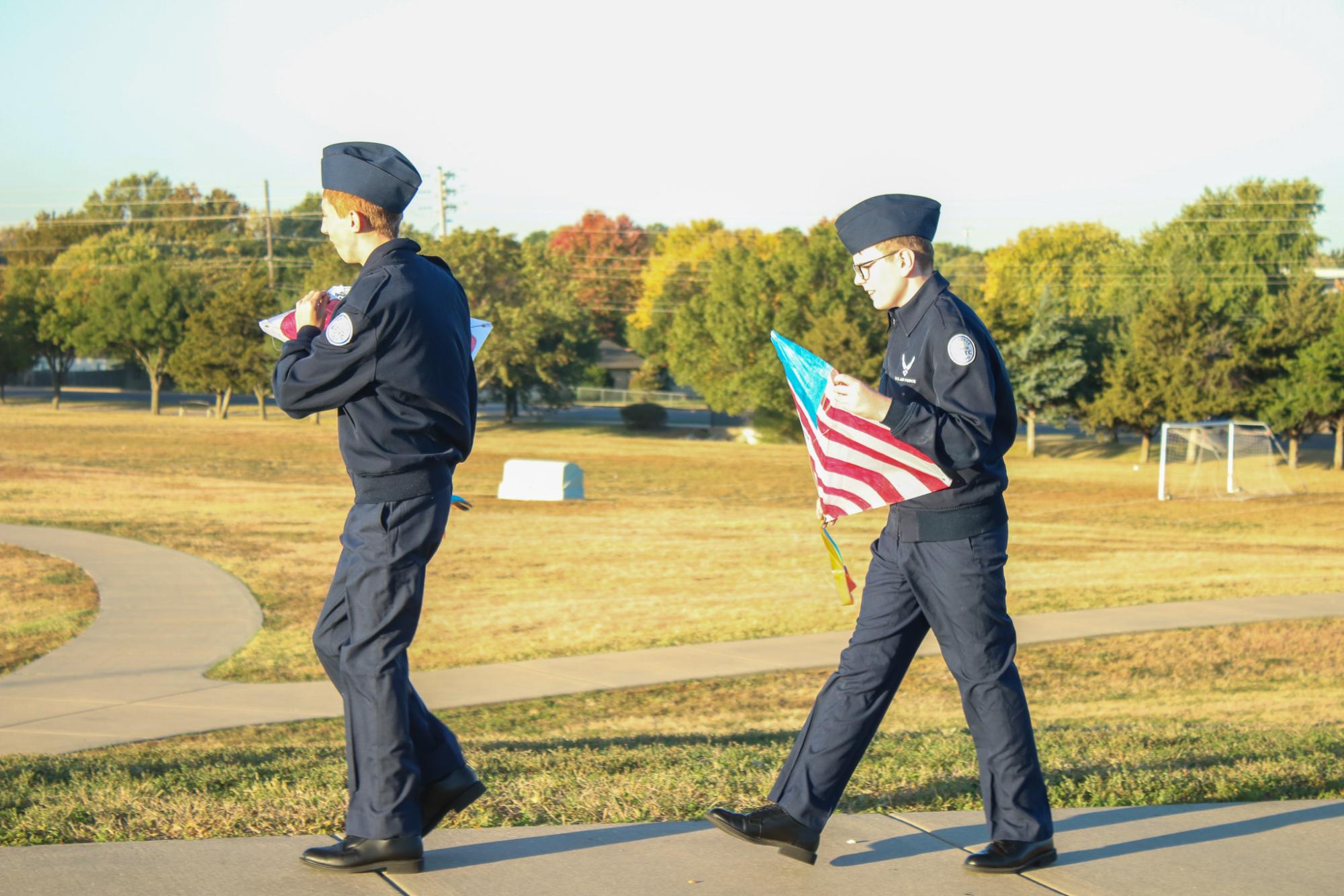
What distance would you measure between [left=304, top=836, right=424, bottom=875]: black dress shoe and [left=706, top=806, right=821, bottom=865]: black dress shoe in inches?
34.8

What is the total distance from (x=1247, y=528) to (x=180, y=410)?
1965 inches

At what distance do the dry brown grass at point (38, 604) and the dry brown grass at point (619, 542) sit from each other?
1.50m

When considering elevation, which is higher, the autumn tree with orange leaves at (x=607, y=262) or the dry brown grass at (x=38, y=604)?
the autumn tree with orange leaves at (x=607, y=262)

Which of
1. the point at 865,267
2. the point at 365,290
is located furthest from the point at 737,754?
the point at 365,290

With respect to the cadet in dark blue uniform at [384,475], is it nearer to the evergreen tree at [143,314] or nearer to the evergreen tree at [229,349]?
the evergreen tree at [229,349]

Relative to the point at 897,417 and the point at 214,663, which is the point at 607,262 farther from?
the point at 897,417

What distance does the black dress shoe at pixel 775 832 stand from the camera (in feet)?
12.3

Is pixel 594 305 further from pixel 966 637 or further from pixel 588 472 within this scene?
pixel 966 637

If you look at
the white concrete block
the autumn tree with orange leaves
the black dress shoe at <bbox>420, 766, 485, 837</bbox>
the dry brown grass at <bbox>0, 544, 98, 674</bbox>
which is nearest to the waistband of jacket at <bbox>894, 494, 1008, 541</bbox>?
the black dress shoe at <bbox>420, 766, 485, 837</bbox>

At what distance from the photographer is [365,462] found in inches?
139

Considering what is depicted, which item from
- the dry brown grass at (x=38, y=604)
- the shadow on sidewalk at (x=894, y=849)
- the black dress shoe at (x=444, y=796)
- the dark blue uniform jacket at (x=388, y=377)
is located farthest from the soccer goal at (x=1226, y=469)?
the dark blue uniform jacket at (x=388, y=377)

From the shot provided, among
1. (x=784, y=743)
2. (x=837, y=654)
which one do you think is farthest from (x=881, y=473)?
(x=837, y=654)

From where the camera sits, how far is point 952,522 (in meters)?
3.70

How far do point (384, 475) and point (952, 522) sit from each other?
157 cm
